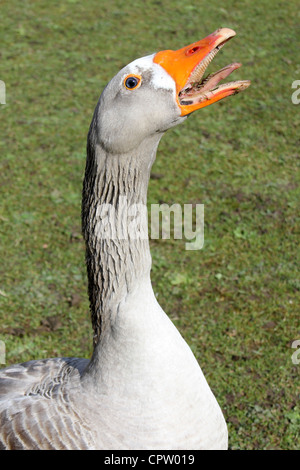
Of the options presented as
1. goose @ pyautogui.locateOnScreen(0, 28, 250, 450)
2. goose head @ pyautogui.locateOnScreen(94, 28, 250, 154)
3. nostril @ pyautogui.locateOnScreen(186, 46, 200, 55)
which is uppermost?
nostril @ pyautogui.locateOnScreen(186, 46, 200, 55)

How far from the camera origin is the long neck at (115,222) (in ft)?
7.85

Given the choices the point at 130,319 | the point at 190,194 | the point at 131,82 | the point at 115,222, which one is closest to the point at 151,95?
the point at 131,82

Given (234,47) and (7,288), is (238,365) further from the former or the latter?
(234,47)

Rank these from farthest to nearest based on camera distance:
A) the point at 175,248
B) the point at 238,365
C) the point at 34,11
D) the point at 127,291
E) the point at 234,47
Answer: the point at 34,11 < the point at 234,47 < the point at 175,248 < the point at 238,365 < the point at 127,291

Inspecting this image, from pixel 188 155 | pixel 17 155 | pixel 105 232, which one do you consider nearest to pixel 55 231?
pixel 17 155

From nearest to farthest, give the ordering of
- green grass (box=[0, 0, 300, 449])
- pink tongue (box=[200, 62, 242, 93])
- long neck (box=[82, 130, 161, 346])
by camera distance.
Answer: pink tongue (box=[200, 62, 242, 93]), long neck (box=[82, 130, 161, 346]), green grass (box=[0, 0, 300, 449])

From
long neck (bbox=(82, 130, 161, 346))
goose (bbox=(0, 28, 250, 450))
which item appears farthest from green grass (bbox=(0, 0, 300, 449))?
long neck (bbox=(82, 130, 161, 346))

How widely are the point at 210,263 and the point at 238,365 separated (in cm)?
118

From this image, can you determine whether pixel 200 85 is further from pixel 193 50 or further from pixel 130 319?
pixel 130 319

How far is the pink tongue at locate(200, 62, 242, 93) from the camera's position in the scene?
2264 mm

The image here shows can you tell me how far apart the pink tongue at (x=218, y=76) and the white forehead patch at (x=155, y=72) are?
0.44 ft

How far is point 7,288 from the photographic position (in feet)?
15.8

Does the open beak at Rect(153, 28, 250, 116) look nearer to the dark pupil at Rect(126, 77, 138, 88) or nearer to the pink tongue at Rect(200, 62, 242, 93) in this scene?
the pink tongue at Rect(200, 62, 242, 93)

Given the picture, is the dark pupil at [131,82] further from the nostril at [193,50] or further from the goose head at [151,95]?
the nostril at [193,50]
